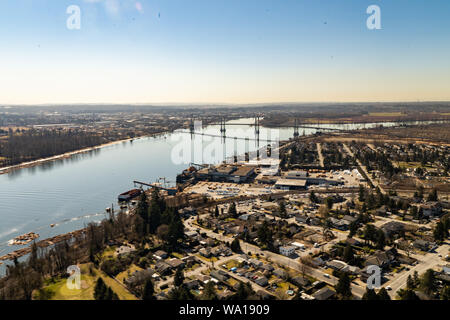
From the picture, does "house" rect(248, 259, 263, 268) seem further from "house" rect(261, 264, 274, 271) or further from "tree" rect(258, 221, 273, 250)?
"tree" rect(258, 221, 273, 250)

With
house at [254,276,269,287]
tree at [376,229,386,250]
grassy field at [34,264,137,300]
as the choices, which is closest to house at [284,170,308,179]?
tree at [376,229,386,250]

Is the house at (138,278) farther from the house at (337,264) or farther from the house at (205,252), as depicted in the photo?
the house at (337,264)

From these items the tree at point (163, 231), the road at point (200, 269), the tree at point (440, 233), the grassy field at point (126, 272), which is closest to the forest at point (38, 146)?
the tree at point (163, 231)

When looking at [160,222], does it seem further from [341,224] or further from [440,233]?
[440,233]

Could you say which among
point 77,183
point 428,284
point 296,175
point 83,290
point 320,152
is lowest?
point 83,290

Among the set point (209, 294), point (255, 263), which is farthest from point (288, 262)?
point (209, 294)
